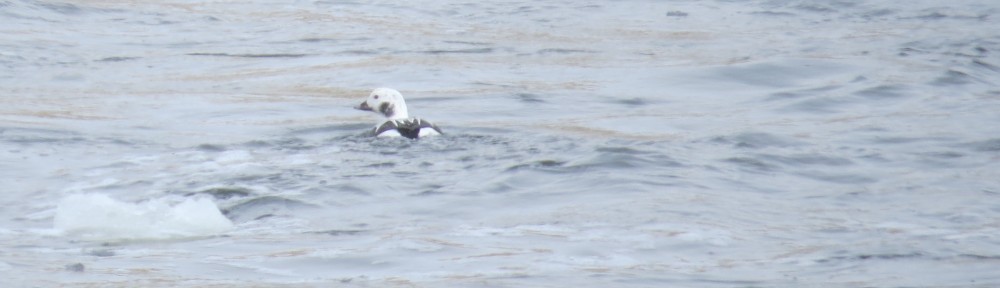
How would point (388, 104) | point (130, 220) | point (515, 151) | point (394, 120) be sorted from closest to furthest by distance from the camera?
point (130, 220)
point (515, 151)
point (394, 120)
point (388, 104)

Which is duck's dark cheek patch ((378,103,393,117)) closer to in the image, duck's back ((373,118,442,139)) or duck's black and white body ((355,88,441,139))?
duck's black and white body ((355,88,441,139))

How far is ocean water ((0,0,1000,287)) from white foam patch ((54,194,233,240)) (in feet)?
0.05

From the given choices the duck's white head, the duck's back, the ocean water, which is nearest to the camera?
the ocean water

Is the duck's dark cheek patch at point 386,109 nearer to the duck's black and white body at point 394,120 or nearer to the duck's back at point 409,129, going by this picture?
the duck's black and white body at point 394,120

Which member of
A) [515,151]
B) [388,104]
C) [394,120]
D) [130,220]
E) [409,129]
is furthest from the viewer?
[388,104]

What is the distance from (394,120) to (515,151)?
1179 millimetres

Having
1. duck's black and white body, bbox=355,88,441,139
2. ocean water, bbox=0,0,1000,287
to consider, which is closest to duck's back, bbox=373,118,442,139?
duck's black and white body, bbox=355,88,441,139

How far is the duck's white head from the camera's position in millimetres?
11320

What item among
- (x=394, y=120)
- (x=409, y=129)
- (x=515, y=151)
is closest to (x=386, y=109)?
(x=394, y=120)

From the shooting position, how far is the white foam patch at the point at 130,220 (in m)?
7.25

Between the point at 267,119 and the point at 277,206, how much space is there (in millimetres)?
3732

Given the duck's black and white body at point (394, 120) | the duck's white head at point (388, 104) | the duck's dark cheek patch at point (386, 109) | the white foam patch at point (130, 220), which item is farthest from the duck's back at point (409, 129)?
the white foam patch at point (130, 220)

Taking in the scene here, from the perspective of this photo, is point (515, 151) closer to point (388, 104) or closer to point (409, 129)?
point (409, 129)

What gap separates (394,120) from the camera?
10.6m
